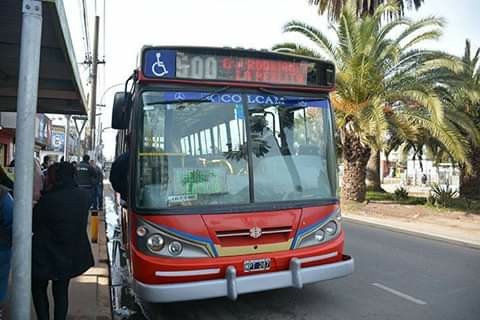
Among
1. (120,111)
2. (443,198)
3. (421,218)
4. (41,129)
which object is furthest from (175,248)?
(41,129)

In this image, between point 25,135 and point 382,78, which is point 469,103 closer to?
point 382,78

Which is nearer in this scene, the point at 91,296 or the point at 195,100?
the point at 195,100

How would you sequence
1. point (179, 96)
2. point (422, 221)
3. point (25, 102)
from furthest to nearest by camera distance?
1. point (422, 221)
2. point (179, 96)
3. point (25, 102)

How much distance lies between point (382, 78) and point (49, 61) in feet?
42.6

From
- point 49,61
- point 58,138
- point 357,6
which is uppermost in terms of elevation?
point 357,6

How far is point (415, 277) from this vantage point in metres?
7.30

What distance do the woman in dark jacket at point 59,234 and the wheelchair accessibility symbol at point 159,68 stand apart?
1.40m

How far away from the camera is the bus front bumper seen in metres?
4.62

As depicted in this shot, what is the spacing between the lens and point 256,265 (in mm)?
4984

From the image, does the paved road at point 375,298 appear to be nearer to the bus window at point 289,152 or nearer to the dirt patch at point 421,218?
the bus window at point 289,152

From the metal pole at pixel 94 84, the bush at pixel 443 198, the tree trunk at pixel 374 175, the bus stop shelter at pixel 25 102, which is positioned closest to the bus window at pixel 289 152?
the bus stop shelter at pixel 25 102

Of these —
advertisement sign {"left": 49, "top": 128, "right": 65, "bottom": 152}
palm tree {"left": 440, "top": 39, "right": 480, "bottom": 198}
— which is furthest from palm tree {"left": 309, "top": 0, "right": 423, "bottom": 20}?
advertisement sign {"left": 49, "top": 128, "right": 65, "bottom": 152}

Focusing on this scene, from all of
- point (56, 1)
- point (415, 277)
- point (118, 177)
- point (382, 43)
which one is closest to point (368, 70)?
point (382, 43)

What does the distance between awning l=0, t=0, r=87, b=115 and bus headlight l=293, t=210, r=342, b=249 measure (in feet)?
10.9
